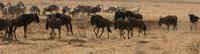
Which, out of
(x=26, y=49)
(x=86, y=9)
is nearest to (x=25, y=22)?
(x=26, y=49)

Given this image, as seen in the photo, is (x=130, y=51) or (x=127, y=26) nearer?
(x=130, y=51)

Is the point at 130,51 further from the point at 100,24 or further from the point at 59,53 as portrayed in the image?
the point at 100,24

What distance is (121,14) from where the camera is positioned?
2372cm

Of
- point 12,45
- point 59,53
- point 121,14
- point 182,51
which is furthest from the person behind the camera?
point 121,14

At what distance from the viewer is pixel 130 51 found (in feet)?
40.0

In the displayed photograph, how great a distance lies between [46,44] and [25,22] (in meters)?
3.31

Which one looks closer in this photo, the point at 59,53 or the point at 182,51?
the point at 59,53

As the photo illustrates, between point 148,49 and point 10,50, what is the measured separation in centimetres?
602

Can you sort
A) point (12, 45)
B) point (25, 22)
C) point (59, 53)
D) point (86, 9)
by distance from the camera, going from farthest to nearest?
point (86, 9), point (25, 22), point (12, 45), point (59, 53)

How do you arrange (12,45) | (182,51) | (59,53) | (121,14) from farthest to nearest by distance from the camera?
(121,14) < (12,45) < (182,51) < (59,53)

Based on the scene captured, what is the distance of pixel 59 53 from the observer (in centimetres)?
1140

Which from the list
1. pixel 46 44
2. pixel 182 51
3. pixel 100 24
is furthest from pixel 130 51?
pixel 100 24

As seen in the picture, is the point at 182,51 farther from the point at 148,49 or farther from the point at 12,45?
the point at 12,45

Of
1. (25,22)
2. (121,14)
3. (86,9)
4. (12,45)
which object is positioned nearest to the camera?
(12,45)
